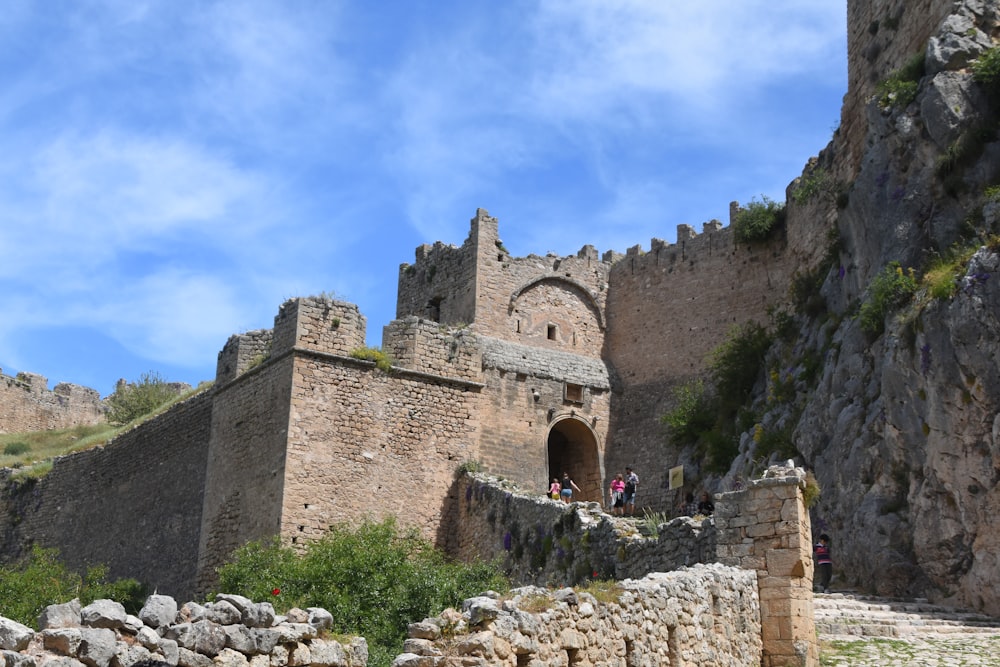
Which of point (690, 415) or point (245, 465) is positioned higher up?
point (690, 415)

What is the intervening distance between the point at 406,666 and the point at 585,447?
20.7 m

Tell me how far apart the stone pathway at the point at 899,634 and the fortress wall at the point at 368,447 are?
29.7 feet

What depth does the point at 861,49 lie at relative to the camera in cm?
2623

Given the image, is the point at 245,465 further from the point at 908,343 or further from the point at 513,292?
the point at 908,343

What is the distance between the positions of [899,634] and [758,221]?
14448 millimetres

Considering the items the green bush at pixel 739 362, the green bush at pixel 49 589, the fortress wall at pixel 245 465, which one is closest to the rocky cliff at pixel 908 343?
the green bush at pixel 739 362

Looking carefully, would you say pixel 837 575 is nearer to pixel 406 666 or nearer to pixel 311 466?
pixel 311 466

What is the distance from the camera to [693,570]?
11633 millimetres

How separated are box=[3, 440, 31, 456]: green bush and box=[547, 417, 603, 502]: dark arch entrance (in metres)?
24.0

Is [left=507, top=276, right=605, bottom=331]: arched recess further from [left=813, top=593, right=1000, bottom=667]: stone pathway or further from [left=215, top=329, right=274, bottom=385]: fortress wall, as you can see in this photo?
[left=813, top=593, right=1000, bottom=667]: stone pathway

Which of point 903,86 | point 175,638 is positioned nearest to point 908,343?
point 903,86

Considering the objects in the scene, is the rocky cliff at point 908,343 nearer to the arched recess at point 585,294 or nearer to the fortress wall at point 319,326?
the arched recess at point 585,294

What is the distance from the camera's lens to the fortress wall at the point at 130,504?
25797mm

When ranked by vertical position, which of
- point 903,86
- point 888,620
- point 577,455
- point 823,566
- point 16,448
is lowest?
point 888,620
